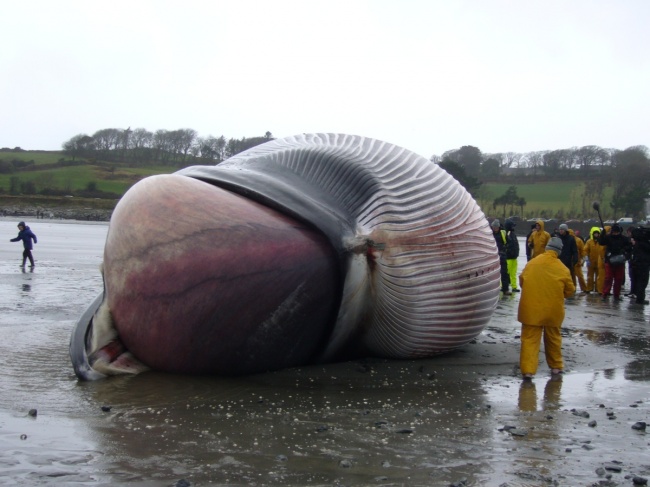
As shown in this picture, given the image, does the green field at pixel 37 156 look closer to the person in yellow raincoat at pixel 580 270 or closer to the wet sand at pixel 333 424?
the person in yellow raincoat at pixel 580 270

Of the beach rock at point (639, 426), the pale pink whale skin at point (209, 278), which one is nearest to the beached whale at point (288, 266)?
the pale pink whale skin at point (209, 278)

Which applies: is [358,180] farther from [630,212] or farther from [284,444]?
[630,212]

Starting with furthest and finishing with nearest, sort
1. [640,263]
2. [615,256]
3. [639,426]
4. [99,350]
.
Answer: [615,256], [640,263], [99,350], [639,426]

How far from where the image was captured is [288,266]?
20.7 ft

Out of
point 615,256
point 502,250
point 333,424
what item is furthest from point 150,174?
point 333,424

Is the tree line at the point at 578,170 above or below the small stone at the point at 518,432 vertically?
above

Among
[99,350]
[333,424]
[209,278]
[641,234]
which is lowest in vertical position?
[333,424]

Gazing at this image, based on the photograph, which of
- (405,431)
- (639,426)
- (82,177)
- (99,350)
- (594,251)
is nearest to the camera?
(405,431)

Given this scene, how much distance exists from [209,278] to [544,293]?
347 cm

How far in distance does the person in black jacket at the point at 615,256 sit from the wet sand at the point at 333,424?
9.20m

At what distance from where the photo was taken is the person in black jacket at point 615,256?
17141 millimetres

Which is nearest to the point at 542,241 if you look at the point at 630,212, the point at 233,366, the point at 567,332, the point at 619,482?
the point at 567,332

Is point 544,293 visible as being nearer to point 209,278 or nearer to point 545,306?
point 545,306

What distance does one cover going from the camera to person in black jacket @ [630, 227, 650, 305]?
16234 mm
